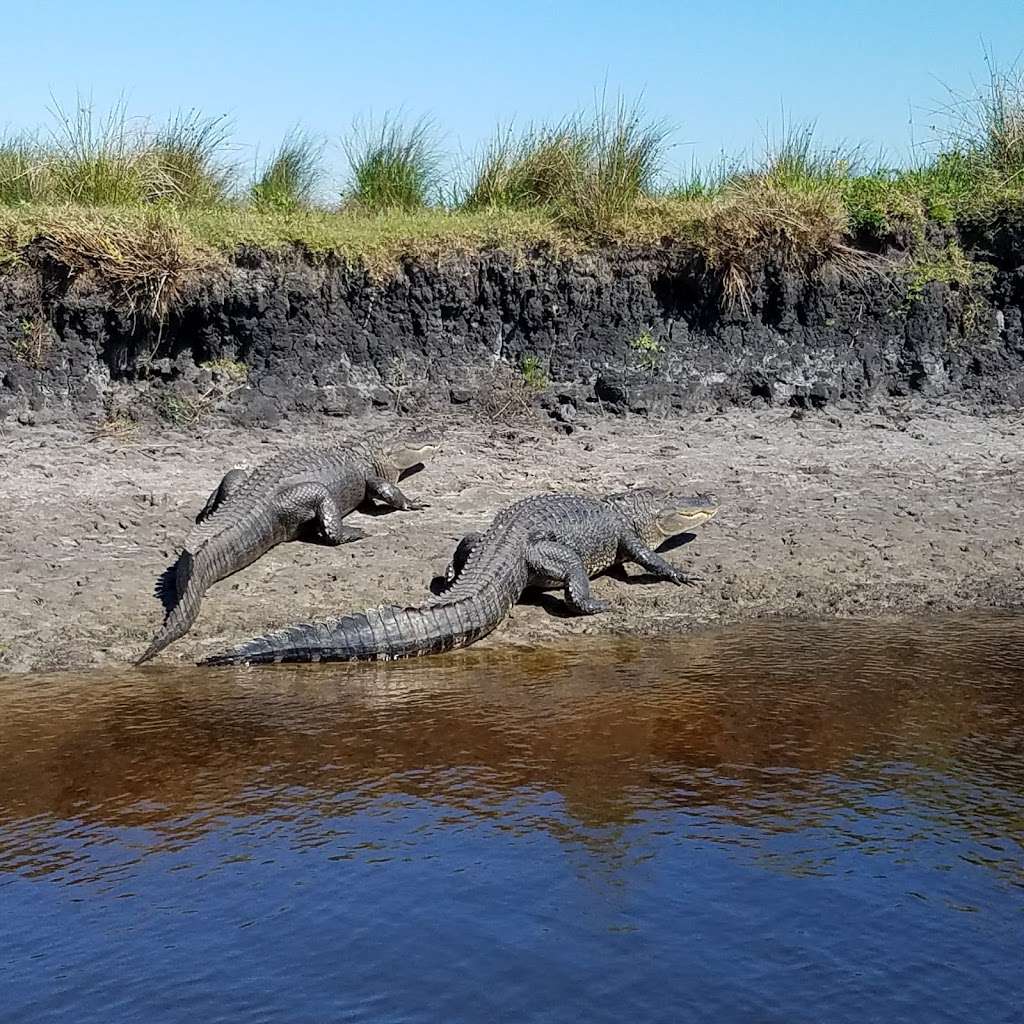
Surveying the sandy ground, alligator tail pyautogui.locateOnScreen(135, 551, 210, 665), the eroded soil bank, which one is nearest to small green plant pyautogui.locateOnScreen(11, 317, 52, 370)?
the eroded soil bank

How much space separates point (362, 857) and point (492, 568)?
2675 mm

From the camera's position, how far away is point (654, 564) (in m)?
7.31

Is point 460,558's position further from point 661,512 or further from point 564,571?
point 661,512

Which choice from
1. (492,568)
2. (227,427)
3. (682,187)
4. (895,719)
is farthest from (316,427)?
(895,719)

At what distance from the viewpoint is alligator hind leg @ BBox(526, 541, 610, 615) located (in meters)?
6.91

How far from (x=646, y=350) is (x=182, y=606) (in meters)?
4.30

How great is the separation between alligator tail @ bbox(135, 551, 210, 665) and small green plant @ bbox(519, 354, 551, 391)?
3307mm

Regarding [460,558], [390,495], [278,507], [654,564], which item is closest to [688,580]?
[654,564]

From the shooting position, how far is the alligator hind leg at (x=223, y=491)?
301 inches

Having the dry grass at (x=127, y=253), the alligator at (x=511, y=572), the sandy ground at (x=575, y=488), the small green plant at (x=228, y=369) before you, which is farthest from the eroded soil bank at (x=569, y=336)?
the alligator at (x=511, y=572)

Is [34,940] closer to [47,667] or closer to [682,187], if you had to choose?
[47,667]

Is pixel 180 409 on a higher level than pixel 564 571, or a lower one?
higher

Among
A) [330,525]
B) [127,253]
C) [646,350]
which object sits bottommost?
[330,525]

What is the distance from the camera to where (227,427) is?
899 centimetres
